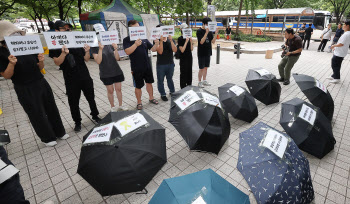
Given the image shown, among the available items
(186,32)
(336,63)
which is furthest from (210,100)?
(336,63)

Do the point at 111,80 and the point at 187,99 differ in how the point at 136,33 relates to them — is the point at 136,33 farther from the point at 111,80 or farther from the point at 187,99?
the point at 187,99

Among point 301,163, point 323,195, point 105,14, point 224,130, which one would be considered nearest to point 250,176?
point 301,163

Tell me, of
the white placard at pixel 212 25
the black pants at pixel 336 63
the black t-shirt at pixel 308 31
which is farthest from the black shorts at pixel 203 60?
the black t-shirt at pixel 308 31

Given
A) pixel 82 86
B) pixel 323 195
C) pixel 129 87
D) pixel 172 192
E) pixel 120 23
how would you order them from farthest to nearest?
pixel 120 23 → pixel 129 87 → pixel 82 86 → pixel 323 195 → pixel 172 192

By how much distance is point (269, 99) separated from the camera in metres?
5.00

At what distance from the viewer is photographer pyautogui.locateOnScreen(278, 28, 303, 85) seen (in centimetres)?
595

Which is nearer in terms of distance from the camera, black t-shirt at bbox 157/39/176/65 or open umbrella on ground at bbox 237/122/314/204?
open umbrella on ground at bbox 237/122/314/204

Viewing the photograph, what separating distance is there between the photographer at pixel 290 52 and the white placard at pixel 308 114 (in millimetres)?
3809

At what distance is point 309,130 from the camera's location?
9.57 feet

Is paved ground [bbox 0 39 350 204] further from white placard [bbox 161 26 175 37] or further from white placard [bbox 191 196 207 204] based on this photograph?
white placard [bbox 161 26 175 37]

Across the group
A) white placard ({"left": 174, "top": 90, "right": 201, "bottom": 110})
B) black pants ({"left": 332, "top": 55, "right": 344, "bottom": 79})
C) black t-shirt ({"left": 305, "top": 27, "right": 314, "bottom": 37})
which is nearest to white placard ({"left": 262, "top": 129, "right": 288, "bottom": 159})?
white placard ({"left": 174, "top": 90, "right": 201, "bottom": 110})

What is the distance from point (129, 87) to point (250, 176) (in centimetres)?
586

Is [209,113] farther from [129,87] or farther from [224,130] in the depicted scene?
[129,87]

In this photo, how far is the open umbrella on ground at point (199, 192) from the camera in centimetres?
137
